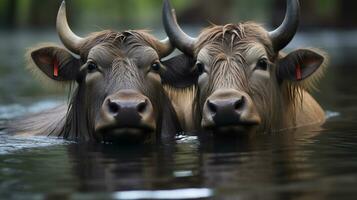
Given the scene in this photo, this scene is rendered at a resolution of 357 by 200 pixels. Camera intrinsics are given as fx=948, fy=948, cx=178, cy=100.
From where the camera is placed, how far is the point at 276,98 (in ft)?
33.9

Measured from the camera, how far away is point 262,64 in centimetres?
1005

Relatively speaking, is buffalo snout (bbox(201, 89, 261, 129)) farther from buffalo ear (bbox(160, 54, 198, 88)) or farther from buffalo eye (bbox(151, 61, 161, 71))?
buffalo ear (bbox(160, 54, 198, 88))

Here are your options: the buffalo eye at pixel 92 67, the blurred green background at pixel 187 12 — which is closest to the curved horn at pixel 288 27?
the buffalo eye at pixel 92 67

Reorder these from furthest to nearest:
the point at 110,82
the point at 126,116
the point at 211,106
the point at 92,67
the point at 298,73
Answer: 1. the point at 298,73
2. the point at 92,67
3. the point at 110,82
4. the point at 211,106
5. the point at 126,116

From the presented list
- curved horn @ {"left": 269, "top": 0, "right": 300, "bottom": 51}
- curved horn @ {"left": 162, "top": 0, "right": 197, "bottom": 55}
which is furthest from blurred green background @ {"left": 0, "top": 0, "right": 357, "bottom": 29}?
curved horn @ {"left": 269, "top": 0, "right": 300, "bottom": 51}

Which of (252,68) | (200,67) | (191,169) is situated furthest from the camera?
(200,67)

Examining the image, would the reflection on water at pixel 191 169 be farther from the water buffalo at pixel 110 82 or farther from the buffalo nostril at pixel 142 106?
the buffalo nostril at pixel 142 106

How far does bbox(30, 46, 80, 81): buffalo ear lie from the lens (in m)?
10.2

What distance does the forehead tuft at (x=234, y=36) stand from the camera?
1014 centimetres

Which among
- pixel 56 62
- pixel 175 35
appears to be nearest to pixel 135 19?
pixel 175 35

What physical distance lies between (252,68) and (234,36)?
0.44m

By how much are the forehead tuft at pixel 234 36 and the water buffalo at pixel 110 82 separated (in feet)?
1.47

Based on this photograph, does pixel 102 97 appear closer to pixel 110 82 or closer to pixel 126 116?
pixel 110 82

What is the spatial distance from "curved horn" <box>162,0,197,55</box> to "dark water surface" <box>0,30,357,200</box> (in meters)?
0.98
